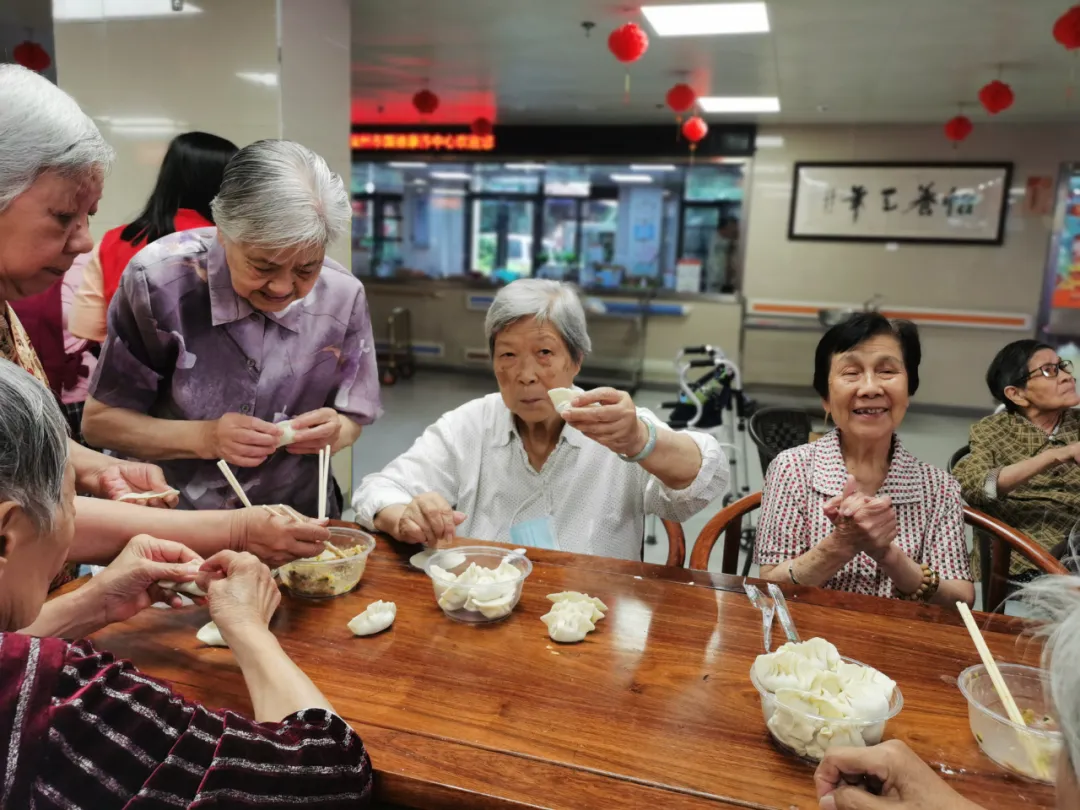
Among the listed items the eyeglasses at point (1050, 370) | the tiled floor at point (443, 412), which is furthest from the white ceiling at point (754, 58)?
the tiled floor at point (443, 412)

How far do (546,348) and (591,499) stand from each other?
0.42 m

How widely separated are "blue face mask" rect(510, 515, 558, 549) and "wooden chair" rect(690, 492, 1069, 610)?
1.20ft

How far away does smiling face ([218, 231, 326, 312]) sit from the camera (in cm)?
168

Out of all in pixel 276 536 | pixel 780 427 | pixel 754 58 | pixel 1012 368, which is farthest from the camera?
pixel 754 58

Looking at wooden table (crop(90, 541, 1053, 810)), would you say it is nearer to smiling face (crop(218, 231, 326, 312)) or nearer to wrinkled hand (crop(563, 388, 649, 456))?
wrinkled hand (crop(563, 388, 649, 456))

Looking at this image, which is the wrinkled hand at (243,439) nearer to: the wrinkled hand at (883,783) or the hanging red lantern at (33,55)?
the wrinkled hand at (883,783)

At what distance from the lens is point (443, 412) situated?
25.7ft

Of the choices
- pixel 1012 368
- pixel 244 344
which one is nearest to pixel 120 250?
pixel 244 344

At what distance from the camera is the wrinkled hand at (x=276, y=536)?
4.81ft

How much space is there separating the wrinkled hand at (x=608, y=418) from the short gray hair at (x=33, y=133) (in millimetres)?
1061

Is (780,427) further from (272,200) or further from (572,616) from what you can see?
(272,200)

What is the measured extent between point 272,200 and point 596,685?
1.18 metres

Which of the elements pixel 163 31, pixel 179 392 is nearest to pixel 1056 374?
pixel 179 392

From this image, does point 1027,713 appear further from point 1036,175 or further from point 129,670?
point 1036,175
